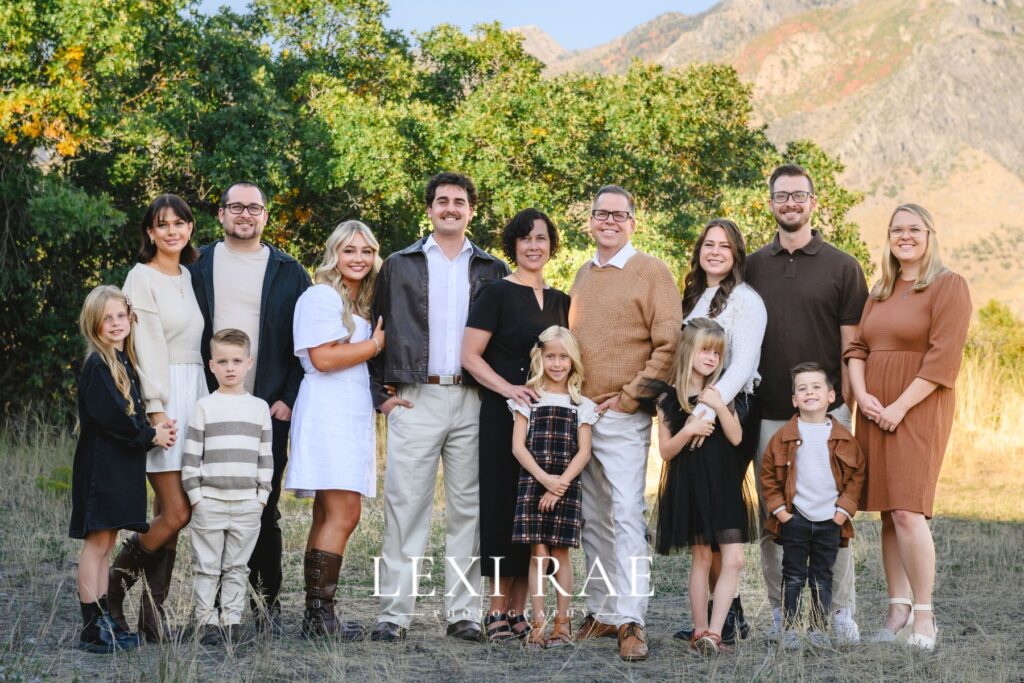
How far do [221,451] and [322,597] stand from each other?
34.1 inches

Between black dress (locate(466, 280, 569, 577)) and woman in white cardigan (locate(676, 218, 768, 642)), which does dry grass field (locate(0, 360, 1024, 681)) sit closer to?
black dress (locate(466, 280, 569, 577))

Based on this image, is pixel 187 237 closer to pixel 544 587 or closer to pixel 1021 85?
pixel 544 587

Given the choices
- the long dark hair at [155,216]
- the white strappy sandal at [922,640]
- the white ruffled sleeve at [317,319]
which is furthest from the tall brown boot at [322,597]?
the white strappy sandal at [922,640]

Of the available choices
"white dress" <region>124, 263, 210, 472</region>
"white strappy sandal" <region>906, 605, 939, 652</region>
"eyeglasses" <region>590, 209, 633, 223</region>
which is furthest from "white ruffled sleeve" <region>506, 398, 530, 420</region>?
"white strappy sandal" <region>906, 605, 939, 652</region>

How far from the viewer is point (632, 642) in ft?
17.1

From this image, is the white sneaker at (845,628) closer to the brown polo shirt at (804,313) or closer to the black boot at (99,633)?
the brown polo shirt at (804,313)

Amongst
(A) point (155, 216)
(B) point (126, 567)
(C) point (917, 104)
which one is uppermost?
(C) point (917, 104)

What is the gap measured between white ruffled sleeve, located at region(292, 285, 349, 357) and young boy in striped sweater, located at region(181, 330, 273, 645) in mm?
254

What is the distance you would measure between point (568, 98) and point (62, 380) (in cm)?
833

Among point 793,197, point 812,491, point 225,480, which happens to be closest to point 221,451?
point 225,480

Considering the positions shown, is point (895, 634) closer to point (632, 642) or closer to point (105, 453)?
point (632, 642)

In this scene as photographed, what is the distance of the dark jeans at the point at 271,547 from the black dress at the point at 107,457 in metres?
0.66

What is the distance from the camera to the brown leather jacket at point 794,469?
5.34 metres

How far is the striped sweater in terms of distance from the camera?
5.23 meters
